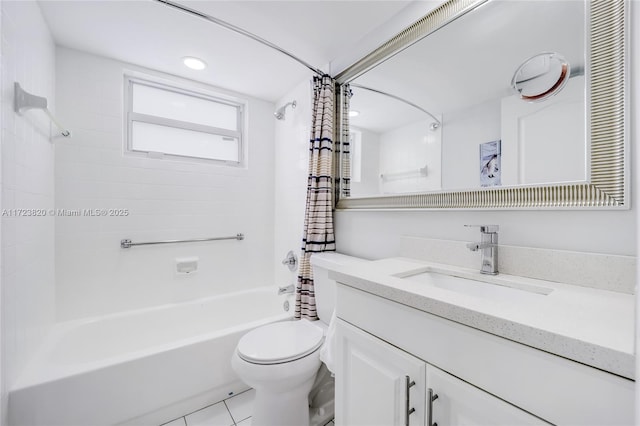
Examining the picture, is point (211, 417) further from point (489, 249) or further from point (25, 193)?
point (489, 249)

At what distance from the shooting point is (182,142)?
224 centimetres

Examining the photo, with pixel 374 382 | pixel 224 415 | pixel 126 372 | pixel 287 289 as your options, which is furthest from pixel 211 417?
pixel 374 382

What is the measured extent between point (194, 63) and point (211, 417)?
A: 226 cm

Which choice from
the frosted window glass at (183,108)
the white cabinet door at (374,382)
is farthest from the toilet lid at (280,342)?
the frosted window glass at (183,108)

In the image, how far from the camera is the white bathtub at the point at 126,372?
114 centimetres

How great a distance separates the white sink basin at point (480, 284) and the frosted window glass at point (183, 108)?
214cm

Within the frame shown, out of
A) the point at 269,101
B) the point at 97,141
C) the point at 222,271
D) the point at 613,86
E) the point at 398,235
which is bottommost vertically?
the point at 222,271

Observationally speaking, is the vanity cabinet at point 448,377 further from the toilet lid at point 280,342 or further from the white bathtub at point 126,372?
the white bathtub at point 126,372

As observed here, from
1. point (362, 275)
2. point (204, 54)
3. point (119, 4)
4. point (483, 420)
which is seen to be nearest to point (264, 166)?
point (204, 54)

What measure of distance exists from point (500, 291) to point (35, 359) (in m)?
2.09

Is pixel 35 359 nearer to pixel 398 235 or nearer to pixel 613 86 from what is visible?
pixel 398 235

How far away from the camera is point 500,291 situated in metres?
0.92

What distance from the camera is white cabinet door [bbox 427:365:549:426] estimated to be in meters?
0.54

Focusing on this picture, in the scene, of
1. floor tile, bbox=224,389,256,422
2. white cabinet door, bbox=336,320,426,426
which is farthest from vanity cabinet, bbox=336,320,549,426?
floor tile, bbox=224,389,256,422
